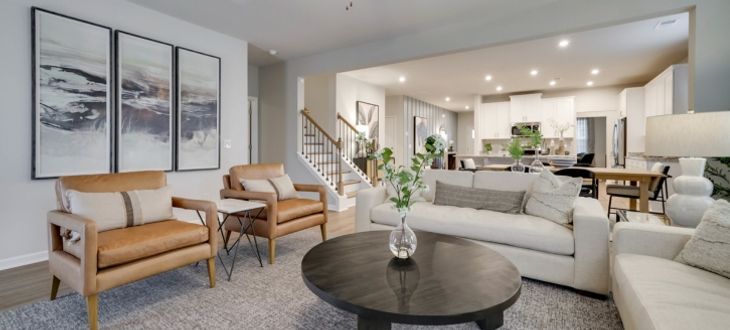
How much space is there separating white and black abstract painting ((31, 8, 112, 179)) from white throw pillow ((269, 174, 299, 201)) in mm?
1806

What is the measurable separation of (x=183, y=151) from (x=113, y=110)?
890 millimetres

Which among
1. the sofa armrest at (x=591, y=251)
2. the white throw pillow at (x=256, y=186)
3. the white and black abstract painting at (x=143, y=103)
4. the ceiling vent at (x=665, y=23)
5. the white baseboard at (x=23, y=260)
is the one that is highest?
the ceiling vent at (x=665, y=23)

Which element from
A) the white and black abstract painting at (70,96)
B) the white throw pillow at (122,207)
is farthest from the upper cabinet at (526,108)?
the white and black abstract painting at (70,96)

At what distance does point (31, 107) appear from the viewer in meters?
3.01

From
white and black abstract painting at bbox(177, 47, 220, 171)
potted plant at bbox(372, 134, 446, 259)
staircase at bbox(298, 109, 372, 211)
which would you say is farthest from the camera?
staircase at bbox(298, 109, 372, 211)

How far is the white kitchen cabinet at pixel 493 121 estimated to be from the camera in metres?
9.38

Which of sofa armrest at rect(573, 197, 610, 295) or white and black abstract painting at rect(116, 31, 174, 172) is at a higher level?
white and black abstract painting at rect(116, 31, 174, 172)

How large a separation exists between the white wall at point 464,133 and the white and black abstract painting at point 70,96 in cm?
1283

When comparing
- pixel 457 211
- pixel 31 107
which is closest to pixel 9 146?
pixel 31 107

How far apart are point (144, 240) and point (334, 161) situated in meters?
5.05

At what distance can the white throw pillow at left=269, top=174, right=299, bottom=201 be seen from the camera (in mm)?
3551

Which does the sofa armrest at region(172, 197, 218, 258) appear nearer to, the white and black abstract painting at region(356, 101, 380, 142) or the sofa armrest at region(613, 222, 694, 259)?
the sofa armrest at region(613, 222, 694, 259)

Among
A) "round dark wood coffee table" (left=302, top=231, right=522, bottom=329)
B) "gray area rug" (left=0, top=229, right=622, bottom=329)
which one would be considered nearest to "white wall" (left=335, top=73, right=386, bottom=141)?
"gray area rug" (left=0, top=229, right=622, bottom=329)

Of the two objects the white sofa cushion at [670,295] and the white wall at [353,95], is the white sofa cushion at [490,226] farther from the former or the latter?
the white wall at [353,95]
